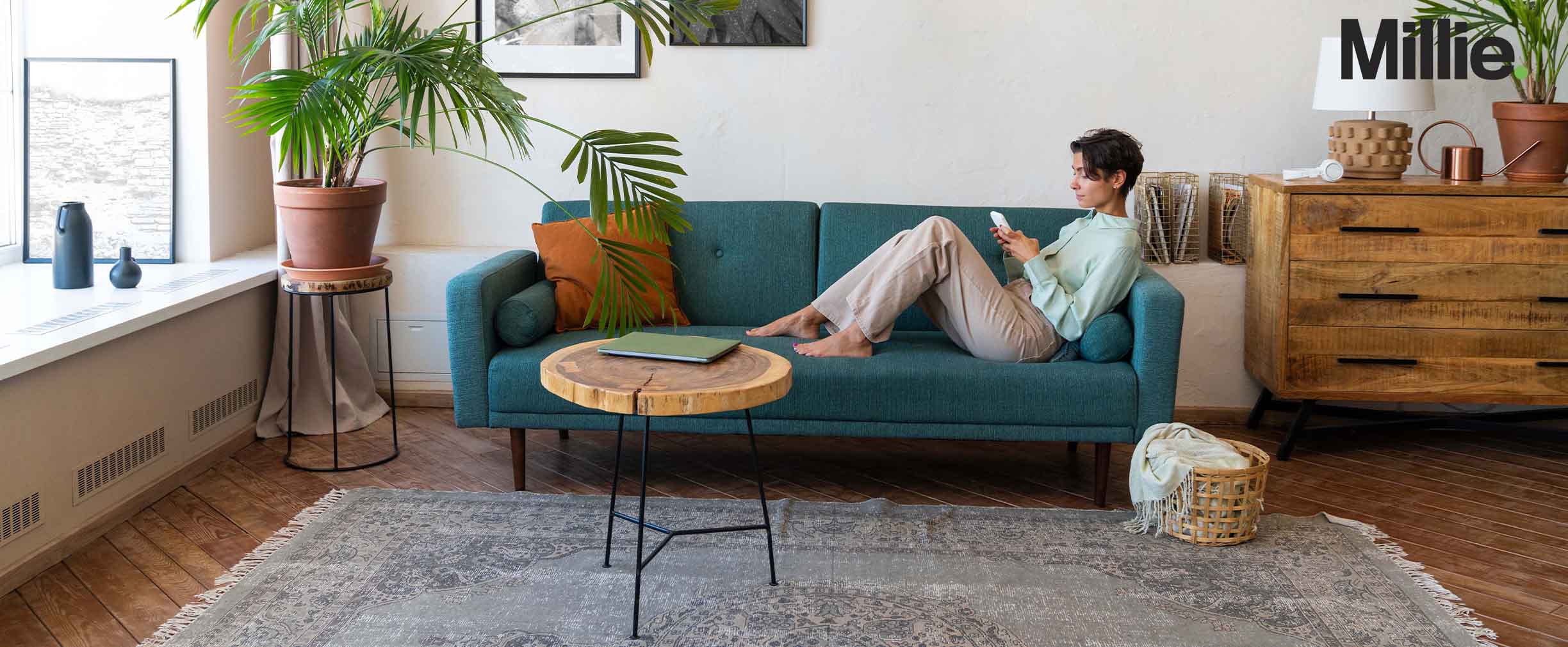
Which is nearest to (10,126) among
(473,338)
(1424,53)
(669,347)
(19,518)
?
(19,518)

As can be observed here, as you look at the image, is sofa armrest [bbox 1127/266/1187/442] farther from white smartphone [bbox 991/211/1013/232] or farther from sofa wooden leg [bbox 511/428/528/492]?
sofa wooden leg [bbox 511/428/528/492]

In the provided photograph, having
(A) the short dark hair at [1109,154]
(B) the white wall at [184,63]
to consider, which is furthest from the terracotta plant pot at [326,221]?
(A) the short dark hair at [1109,154]

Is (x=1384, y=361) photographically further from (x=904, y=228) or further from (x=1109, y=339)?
(x=904, y=228)

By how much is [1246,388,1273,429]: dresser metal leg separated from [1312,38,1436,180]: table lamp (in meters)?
0.76

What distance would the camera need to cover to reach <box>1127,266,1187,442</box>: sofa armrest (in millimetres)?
3111

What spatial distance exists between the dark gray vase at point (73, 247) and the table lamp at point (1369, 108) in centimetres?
Result: 364

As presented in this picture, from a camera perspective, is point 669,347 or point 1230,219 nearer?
point 669,347

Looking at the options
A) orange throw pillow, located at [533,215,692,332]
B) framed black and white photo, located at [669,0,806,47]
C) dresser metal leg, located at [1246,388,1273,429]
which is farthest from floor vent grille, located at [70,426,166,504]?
dresser metal leg, located at [1246,388,1273,429]

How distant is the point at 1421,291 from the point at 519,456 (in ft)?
8.78

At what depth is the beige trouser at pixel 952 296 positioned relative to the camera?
324cm

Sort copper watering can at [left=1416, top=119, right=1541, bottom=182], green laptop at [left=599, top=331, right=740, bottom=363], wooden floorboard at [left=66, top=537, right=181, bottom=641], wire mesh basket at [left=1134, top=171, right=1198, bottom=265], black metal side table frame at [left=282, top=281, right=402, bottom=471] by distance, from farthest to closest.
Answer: wire mesh basket at [left=1134, top=171, right=1198, bottom=265], copper watering can at [left=1416, top=119, right=1541, bottom=182], black metal side table frame at [left=282, top=281, right=402, bottom=471], green laptop at [left=599, top=331, right=740, bottom=363], wooden floorboard at [left=66, top=537, right=181, bottom=641]

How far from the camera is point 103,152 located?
3.73 metres

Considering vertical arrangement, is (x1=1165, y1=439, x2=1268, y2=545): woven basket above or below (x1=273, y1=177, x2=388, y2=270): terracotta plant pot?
below

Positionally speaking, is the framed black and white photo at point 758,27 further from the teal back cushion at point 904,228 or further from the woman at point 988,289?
the woman at point 988,289
